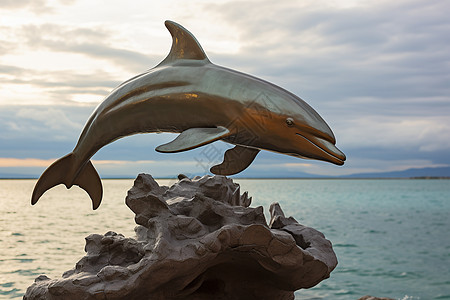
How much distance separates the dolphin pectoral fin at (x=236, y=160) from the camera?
4.11 metres

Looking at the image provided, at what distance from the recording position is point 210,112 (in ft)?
12.4

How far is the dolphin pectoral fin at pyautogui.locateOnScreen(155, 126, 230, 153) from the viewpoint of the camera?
3.62m

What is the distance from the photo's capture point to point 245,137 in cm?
380

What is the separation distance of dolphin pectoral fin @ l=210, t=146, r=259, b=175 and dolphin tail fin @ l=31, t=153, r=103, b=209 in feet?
4.35

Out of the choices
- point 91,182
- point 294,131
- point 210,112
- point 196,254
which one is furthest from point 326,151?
point 91,182

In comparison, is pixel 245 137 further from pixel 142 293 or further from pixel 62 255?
pixel 62 255

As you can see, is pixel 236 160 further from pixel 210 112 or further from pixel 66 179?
pixel 66 179

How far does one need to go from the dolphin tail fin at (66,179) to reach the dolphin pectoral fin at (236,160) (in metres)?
1.32

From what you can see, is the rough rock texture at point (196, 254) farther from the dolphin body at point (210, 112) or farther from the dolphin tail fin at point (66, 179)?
the dolphin tail fin at point (66, 179)

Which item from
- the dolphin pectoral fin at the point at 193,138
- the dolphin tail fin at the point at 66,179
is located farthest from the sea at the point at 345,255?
the dolphin pectoral fin at the point at 193,138

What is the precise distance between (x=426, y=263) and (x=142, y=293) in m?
9.60

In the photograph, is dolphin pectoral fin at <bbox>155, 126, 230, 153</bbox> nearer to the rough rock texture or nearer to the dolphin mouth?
the rough rock texture

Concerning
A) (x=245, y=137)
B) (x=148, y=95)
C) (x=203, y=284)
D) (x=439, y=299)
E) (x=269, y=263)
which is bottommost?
(x=439, y=299)

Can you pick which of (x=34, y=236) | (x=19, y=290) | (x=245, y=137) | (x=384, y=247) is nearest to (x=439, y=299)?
(x=384, y=247)
